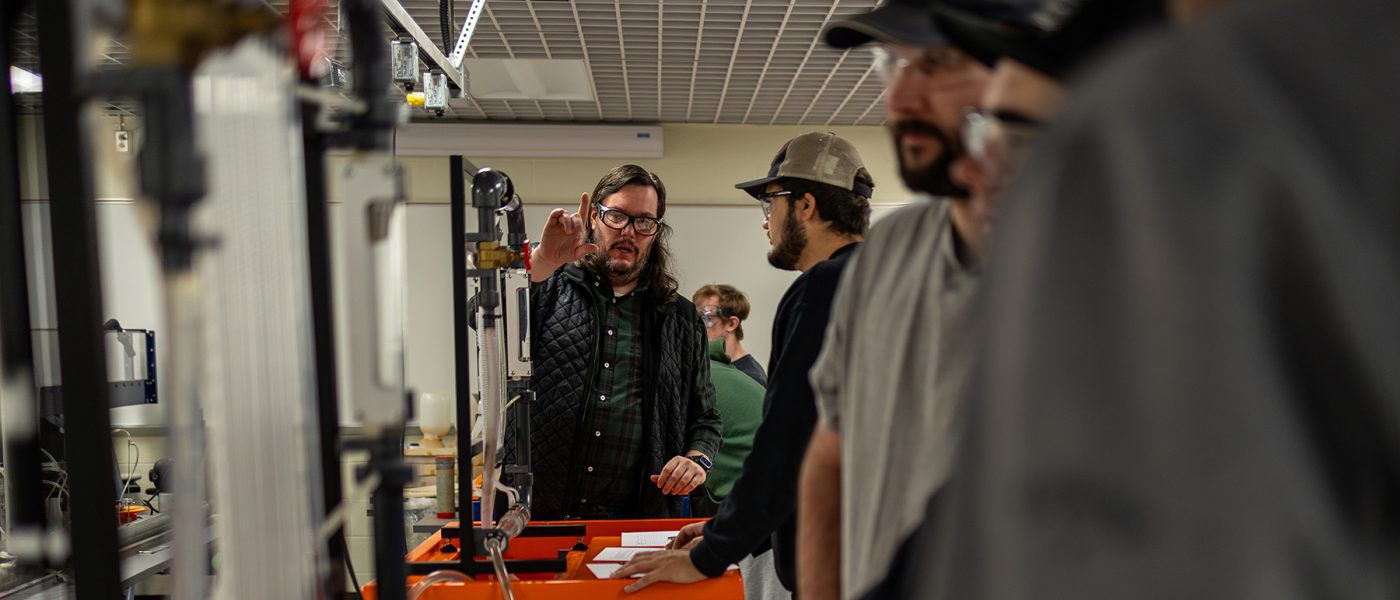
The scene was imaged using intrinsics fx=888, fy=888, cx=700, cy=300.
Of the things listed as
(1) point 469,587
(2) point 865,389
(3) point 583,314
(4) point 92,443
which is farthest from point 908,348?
(3) point 583,314

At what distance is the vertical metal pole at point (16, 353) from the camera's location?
0.72m

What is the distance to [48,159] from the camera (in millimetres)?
645

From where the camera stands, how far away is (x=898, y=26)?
695 millimetres

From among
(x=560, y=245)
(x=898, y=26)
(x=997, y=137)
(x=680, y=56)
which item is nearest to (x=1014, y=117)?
(x=997, y=137)

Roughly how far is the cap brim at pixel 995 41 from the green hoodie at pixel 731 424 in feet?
8.70

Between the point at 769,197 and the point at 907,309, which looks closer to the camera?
the point at 907,309

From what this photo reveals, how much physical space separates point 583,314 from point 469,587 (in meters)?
1.06

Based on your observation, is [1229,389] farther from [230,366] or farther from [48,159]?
[48,159]

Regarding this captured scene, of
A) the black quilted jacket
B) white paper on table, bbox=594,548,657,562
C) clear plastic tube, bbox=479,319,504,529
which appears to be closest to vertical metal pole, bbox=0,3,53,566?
clear plastic tube, bbox=479,319,504,529

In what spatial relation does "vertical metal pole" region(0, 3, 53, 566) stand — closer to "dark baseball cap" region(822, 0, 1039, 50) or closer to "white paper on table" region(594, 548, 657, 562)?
"dark baseball cap" region(822, 0, 1039, 50)

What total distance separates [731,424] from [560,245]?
1.26 meters

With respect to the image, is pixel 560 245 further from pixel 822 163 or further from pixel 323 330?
pixel 323 330

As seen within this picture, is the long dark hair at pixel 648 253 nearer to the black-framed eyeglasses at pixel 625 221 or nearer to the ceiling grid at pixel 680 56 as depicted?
the black-framed eyeglasses at pixel 625 221

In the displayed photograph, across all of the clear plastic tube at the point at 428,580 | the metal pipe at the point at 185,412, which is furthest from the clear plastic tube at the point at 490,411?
the metal pipe at the point at 185,412
